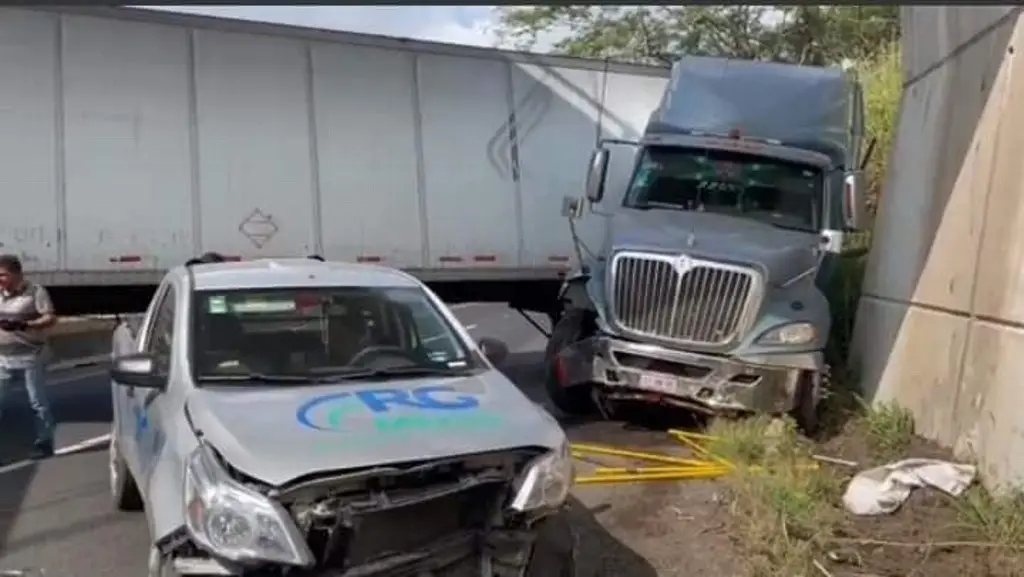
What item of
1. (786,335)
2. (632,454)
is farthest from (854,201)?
(632,454)

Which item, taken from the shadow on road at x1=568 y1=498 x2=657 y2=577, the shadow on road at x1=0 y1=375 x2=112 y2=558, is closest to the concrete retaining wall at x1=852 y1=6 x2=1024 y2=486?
the shadow on road at x1=568 y1=498 x2=657 y2=577

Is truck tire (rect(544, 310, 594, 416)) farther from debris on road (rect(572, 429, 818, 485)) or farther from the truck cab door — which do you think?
the truck cab door

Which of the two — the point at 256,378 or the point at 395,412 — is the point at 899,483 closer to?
the point at 395,412

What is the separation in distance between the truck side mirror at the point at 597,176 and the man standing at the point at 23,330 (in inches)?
195

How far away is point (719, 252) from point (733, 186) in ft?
5.55

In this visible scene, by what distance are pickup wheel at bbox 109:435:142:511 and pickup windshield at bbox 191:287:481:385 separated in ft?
5.48

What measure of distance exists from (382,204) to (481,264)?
1.45 metres

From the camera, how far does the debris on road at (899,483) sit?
24.8ft

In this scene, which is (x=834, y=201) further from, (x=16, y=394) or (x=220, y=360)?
(x=16, y=394)

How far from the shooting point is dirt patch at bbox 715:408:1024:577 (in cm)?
658

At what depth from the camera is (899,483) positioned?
25.4ft

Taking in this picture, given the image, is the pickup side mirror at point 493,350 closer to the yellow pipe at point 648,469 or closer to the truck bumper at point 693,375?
A: the yellow pipe at point 648,469

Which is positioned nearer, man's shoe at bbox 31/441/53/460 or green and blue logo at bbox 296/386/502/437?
green and blue logo at bbox 296/386/502/437

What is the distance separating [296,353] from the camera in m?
6.43
